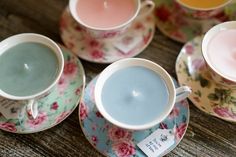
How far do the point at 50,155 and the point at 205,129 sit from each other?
0.38 meters

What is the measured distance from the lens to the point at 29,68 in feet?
2.94

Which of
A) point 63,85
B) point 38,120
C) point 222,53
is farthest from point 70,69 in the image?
point 222,53

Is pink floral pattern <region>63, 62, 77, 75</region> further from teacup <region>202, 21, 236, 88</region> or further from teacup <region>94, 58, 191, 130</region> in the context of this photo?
teacup <region>202, 21, 236, 88</region>

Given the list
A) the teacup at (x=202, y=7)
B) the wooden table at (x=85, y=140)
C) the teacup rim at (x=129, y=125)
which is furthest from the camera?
the teacup at (x=202, y=7)

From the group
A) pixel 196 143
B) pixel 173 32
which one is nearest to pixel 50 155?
pixel 196 143

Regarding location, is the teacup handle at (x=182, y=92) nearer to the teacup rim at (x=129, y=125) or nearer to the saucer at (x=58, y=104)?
the teacup rim at (x=129, y=125)

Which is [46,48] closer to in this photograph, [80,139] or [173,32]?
[80,139]

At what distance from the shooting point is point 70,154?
2.90ft

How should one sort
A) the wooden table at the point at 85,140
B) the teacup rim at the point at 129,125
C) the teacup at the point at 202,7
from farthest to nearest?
the teacup at the point at 202,7 < the wooden table at the point at 85,140 < the teacup rim at the point at 129,125

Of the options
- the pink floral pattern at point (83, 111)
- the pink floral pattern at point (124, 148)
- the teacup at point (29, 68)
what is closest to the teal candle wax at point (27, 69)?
the teacup at point (29, 68)

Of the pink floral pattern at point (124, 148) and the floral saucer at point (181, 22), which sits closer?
the pink floral pattern at point (124, 148)

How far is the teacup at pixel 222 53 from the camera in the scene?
2.86 feet

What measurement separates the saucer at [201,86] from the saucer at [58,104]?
0.86ft

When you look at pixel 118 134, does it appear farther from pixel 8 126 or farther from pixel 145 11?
pixel 145 11
